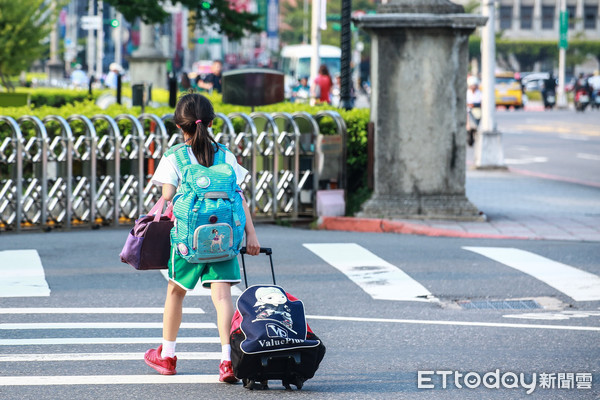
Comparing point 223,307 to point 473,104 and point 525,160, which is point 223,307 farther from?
point 473,104

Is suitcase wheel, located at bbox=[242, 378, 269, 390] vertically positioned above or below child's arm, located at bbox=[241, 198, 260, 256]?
below

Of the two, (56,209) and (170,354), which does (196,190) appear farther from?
(56,209)

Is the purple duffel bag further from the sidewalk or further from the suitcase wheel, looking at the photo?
the sidewalk

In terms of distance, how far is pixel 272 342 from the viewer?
617 cm

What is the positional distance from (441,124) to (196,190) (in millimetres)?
9071

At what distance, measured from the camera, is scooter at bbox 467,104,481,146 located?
30594 millimetres

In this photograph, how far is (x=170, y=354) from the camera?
22.3 ft

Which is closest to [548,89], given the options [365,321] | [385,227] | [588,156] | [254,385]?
[588,156]

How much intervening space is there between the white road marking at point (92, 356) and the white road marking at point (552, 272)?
3816 millimetres

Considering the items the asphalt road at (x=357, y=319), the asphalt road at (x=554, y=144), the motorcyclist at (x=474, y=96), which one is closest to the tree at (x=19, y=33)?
the motorcyclist at (x=474, y=96)

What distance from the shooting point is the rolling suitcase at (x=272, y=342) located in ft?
20.3

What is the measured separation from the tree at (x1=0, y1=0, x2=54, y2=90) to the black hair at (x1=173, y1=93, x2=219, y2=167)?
96.4ft

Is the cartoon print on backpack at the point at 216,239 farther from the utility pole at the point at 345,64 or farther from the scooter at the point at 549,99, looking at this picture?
the scooter at the point at 549,99

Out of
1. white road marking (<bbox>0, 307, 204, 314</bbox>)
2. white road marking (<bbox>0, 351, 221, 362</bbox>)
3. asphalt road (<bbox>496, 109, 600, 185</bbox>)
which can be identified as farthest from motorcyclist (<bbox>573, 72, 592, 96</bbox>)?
white road marking (<bbox>0, 351, 221, 362</bbox>)
